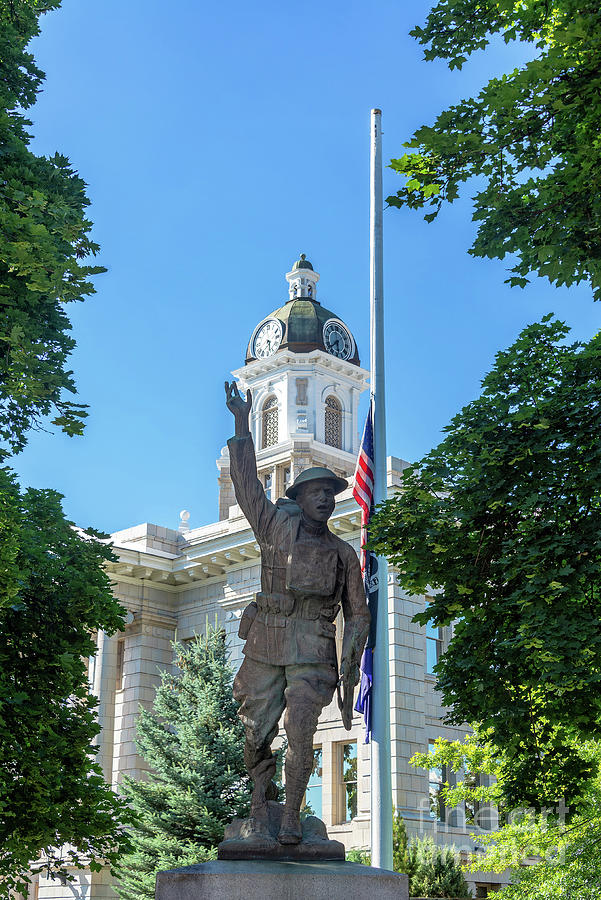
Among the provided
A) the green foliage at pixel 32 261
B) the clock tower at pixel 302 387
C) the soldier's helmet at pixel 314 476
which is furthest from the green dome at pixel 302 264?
the soldier's helmet at pixel 314 476

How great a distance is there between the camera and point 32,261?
13984 millimetres

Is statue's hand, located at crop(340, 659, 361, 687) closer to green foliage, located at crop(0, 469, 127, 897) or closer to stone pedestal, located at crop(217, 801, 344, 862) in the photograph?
stone pedestal, located at crop(217, 801, 344, 862)

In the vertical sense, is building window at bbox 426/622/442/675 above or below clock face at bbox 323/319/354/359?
below

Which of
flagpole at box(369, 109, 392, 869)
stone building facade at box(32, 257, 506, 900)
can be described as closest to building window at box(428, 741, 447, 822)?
stone building facade at box(32, 257, 506, 900)

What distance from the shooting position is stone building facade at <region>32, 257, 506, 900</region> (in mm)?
31641

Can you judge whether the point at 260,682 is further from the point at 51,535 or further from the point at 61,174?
the point at 61,174

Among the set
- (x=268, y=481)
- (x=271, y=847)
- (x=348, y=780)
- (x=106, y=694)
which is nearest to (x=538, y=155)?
(x=271, y=847)

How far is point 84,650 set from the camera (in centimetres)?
1503

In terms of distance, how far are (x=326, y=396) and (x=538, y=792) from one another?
35.6 metres

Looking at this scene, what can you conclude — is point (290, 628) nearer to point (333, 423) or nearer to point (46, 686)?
point (46, 686)

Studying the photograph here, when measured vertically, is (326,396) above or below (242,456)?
above

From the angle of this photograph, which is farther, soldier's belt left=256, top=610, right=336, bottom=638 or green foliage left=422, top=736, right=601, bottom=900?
green foliage left=422, top=736, right=601, bottom=900

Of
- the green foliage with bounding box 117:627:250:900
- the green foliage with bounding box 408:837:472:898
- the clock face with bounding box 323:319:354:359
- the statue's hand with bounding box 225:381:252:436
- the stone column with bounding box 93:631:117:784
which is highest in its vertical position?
the clock face with bounding box 323:319:354:359

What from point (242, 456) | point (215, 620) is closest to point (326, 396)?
point (215, 620)
